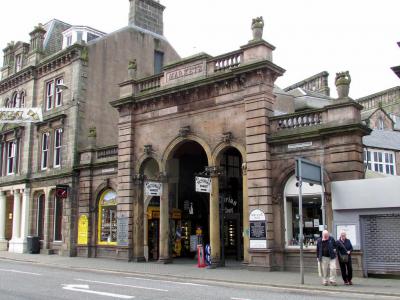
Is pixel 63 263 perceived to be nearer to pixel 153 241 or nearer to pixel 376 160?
pixel 153 241

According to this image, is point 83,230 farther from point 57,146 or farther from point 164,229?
point 164,229

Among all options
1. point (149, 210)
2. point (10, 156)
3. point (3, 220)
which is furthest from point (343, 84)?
point (3, 220)

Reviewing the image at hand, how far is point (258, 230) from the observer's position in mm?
18516

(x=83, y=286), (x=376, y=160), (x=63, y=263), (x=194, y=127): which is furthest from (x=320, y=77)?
(x=83, y=286)

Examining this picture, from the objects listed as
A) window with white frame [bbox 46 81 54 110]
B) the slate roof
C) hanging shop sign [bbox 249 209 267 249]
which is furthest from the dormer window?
the slate roof

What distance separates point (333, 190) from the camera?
1697cm

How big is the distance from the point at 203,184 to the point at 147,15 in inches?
A: 732

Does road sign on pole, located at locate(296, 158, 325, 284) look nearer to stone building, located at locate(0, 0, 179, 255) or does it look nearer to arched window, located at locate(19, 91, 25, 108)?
stone building, located at locate(0, 0, 179, 255)

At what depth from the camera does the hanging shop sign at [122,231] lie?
23.8 m

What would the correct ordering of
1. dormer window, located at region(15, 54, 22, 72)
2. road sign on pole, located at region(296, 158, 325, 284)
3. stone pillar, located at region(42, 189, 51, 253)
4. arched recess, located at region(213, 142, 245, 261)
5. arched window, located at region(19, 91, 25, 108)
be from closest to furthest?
road sign on pole, located at region(296, 158, 325, 284), arched recess, located at region(213, 142, 245, 261), stone pillar, located at region(42, 189, 51, 253), arched window, located at region(19, 91, 25, 108), dormer window, located at region(15, 54, 22, 72)

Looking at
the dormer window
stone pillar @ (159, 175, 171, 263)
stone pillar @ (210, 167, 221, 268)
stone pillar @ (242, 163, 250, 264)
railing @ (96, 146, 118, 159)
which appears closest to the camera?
stone pillar @ (242, 163, 250, 264)

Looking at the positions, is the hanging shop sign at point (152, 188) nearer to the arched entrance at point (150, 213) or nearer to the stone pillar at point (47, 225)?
the arched entrance at point (150, 213)

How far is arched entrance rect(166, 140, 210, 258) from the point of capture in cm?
2612

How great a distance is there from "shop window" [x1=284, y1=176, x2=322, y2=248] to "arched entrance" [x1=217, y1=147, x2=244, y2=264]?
220 inches
